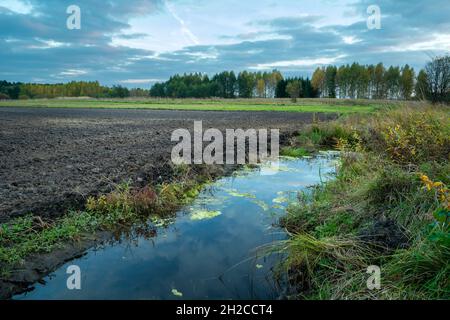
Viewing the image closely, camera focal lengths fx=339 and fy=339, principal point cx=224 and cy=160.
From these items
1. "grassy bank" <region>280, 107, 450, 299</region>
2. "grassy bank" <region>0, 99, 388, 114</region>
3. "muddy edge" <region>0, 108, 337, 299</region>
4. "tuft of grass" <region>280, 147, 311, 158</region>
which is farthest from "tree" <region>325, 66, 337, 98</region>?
"grassy bank" <region>280, 107, 450, 299</region>

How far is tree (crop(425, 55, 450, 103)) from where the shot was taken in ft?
52.3

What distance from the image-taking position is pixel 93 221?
5531mm

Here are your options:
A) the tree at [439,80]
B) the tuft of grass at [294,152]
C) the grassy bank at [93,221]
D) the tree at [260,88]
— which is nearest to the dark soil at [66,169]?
the grassy bank at [93,221]

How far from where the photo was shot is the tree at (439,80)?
1593cm

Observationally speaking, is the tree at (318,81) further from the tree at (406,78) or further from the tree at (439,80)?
the tree at (439,80)

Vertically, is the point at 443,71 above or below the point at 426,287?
above

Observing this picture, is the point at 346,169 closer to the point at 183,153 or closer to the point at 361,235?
the point at 361,235

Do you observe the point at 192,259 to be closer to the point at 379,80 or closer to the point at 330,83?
the point at 379,80

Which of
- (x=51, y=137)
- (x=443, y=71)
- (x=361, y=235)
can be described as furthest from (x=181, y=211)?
(x=443, y=71)

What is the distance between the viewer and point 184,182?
24.9 feet

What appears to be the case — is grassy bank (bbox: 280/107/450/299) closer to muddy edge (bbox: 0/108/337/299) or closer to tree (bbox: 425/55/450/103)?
muddy edge (bbox: 0/108/337/299)

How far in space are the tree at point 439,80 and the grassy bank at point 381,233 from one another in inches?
408

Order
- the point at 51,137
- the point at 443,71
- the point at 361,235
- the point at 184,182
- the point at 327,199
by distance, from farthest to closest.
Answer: the point at 443,71 → the point at 51,137 → the point at 184,182 → the point at 327,199 → the point at 361,235
